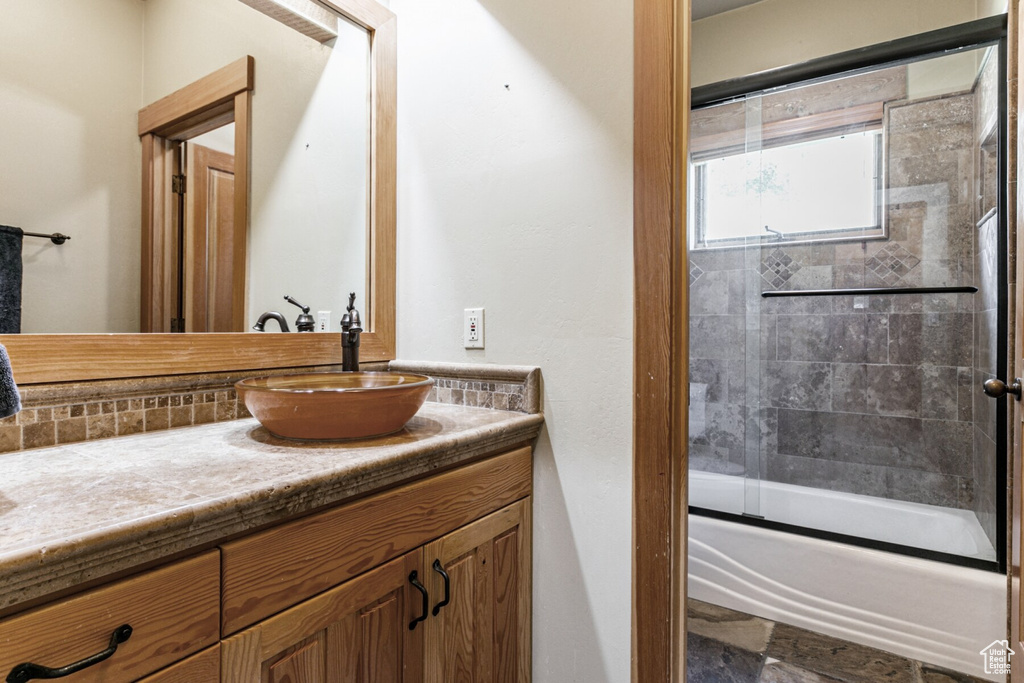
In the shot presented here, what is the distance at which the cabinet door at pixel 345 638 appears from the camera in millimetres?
697

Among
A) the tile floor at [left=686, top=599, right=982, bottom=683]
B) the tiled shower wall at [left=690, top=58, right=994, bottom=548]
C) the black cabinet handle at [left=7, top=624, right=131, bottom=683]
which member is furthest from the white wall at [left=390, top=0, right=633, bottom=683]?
the tiled shower wall at [left=690, top=58, right=994, bottom=548]

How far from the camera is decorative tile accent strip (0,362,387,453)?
91 centimetres

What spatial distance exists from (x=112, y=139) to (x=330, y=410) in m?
0.72

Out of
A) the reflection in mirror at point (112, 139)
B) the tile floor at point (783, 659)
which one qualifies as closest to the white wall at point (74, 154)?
the reflection in mirror at point (112, 139)

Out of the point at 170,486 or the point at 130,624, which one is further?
the point at 170,486

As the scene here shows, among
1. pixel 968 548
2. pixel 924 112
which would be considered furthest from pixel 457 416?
pixel 924 112

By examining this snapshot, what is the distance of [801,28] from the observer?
2533 mm

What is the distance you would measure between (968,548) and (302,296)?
2555 millimetres

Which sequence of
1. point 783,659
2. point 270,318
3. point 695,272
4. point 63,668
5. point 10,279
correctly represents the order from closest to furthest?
point 63,668 < point 10,279 < point 270,318 < point 783,659 < point 695,272

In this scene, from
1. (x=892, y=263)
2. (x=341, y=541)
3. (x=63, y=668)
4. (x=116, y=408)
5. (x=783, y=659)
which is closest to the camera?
(x=63, y=668)

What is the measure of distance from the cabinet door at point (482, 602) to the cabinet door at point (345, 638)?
0.05 metres

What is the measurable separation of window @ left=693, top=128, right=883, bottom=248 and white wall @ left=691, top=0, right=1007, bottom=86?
0.42 meters

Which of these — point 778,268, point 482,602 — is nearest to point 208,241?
point 482,602

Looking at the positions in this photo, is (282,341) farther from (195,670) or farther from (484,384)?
(195,670)
